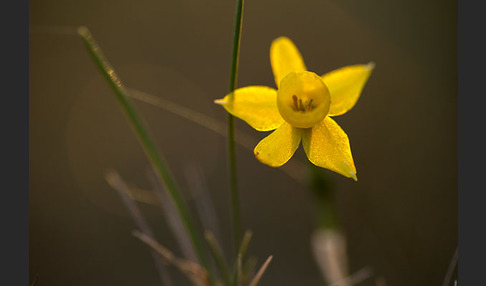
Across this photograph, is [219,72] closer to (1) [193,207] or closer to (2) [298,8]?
(2) [298,8]

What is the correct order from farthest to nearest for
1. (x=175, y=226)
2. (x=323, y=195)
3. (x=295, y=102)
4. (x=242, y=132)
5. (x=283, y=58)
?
(x=242, y=132), (x=323, y=195), (x=175, y=226), (x=283, y=58), (x=295, y=102)

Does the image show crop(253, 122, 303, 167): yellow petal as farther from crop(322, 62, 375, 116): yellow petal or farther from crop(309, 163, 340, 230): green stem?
crop(309, 163, 340, 230): green stem

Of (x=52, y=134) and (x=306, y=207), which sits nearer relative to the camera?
(x=306, y=207)

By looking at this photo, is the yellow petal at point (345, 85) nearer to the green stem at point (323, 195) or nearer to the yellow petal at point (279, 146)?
the yellow petal at point (279, 146)

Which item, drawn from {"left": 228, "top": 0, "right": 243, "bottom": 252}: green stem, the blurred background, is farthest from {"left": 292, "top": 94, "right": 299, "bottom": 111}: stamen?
the blurred background

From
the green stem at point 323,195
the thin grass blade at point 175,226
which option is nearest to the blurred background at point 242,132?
the green stem at point 323,195

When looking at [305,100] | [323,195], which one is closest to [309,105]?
[305,100]

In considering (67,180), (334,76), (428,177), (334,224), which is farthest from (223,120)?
(334,76)

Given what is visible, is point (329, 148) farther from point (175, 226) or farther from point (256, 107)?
point (175, 226)
